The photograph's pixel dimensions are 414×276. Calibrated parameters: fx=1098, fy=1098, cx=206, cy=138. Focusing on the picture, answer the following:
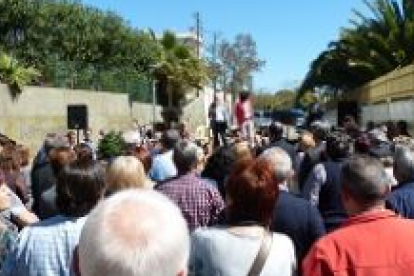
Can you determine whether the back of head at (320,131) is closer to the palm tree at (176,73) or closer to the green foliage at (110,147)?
the green foliage at (110,147)

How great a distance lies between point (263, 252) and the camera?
5.52 m

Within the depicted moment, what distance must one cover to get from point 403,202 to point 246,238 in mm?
2321

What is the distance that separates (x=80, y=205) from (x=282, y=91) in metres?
146

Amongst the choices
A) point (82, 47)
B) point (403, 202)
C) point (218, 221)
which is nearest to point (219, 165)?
point (403, 202)

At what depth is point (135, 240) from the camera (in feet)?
10.4

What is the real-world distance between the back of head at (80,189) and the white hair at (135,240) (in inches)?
103

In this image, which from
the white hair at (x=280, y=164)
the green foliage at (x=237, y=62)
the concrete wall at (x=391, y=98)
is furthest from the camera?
the green foliage at (x=237, y=62)

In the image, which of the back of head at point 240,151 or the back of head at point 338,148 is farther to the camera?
the back of head at point 338,148

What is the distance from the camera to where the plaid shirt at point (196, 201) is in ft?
26.0

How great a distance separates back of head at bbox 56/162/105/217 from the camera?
5949 mm

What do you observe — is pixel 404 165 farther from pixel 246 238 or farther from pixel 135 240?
pixel 135 240

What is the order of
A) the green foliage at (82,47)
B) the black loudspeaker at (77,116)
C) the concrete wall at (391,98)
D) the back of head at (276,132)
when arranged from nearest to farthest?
the back of head at (276,132)
the black loudspeaker at (77,116)
the concrete wall at (391,98)
the green foliage at (82,47)

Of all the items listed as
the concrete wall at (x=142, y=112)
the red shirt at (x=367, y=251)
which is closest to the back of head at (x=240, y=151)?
the red shirt at (x=367, y=251)

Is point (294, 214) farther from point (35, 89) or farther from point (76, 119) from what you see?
point (35, 89)
